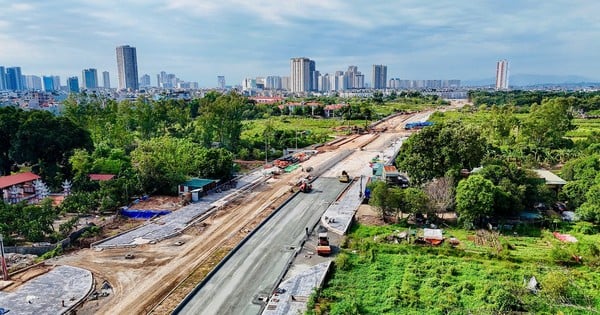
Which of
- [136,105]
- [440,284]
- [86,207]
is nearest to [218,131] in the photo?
[136,105]

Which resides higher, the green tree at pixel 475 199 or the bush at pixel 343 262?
the green tree at pixel 475 199

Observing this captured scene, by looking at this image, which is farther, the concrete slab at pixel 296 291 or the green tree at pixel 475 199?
the green tree at pixel 475 199

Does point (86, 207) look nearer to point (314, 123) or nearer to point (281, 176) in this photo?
point (281, 176)

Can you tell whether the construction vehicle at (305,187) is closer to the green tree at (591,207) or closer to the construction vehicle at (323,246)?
the construction vehicle at (323,246)

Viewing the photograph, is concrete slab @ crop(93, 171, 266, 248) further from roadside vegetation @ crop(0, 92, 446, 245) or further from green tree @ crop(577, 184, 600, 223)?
green tree @ crop(577, 184, 600, 223)

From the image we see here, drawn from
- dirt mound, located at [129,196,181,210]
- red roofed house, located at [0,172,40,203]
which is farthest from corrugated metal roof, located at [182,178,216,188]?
red roofed house, located at [0,172,40,203]

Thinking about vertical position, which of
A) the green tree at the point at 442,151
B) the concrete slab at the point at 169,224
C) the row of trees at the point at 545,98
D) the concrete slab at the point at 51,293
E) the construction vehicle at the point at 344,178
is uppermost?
the row of trees at the point at 545,98

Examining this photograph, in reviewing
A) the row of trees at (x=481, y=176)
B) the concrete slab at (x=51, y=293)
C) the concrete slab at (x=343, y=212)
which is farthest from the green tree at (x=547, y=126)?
the concrete slab at (x=51, y=293)
